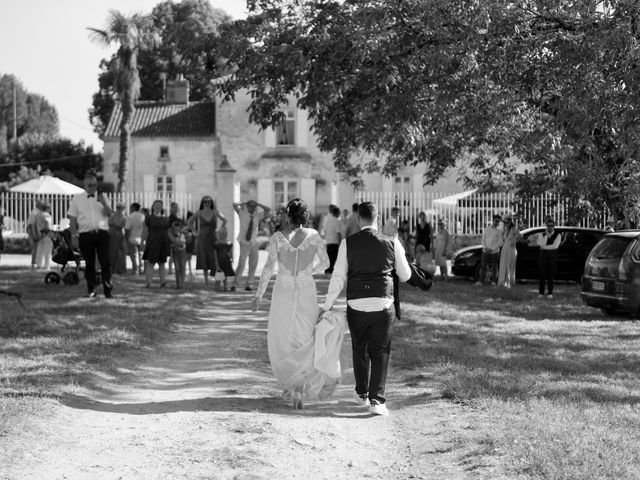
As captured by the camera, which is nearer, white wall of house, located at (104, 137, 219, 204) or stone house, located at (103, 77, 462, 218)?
stone house, located at (103, 77, 462, 218)

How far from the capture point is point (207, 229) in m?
20.0

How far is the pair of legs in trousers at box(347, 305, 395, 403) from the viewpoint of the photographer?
8406 millimetres

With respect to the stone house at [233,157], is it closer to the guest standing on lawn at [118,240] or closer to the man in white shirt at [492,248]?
the guest standing on lawn at [118,240]

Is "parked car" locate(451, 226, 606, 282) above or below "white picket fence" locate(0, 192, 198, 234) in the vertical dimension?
below

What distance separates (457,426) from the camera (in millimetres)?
7805

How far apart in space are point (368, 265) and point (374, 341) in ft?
2.06

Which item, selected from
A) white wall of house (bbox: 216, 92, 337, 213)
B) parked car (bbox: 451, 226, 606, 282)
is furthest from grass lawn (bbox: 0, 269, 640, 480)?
white wall of house (bbox: 216, 92, 337, 213)

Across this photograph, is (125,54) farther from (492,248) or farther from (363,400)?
(363,400)

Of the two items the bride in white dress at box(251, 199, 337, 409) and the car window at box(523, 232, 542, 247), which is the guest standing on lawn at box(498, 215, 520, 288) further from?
the bride in white dress at box(251, 199, 337, 409)

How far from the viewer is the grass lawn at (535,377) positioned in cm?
663

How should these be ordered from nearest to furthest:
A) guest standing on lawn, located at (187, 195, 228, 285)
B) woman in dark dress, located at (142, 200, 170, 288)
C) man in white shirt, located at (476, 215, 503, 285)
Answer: guest standing on lawn, located at (187, 195, 228, 285) < woman in dark dress, located at (142, 200, 170, 288) < man in white shirt, located at (476, 215, 503, 285)

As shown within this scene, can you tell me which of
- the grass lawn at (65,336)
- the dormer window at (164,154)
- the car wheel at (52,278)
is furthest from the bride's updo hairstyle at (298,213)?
the dormer window at (164,154)

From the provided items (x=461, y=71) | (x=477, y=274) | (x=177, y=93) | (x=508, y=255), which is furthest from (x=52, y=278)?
(x=177, y=93)

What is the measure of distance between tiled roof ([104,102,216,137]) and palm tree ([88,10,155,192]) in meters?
2.65
